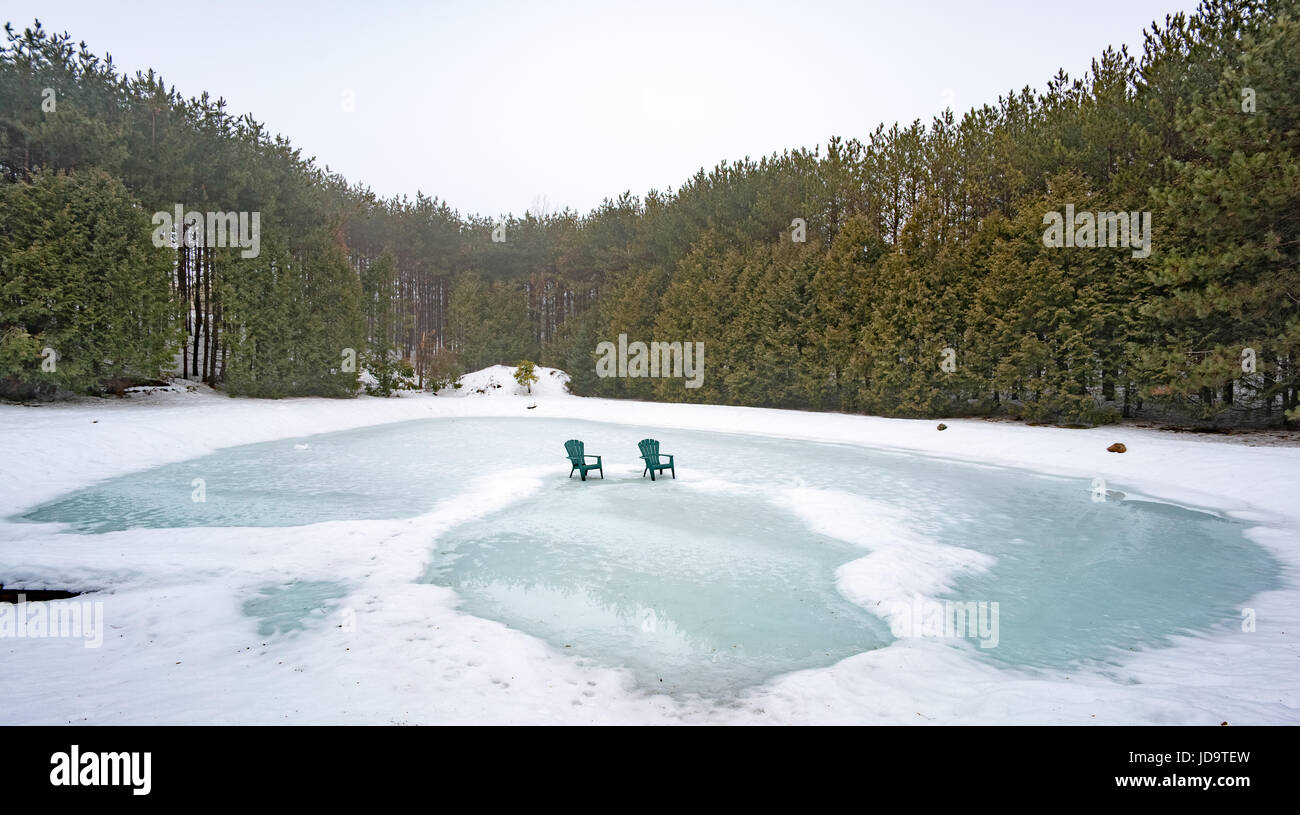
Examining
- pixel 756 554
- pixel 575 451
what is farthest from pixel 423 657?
pixel 575 451

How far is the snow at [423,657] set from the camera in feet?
11.2

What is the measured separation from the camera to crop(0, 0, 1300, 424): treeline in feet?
45.4

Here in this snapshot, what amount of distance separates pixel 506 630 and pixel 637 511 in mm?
4561

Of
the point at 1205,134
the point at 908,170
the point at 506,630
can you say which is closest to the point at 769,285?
the point at 908,170

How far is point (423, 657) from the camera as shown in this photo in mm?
4230

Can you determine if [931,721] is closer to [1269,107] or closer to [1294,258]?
[1294,258]

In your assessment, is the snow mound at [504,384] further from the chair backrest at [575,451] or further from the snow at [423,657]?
the snow at [423,657]

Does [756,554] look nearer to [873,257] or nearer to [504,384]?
[873,257]

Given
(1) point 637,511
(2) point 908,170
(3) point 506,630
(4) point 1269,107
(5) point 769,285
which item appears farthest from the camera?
(5) point 769,285

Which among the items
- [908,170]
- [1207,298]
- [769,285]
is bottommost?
[1207,298]

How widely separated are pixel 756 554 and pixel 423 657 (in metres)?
4.15

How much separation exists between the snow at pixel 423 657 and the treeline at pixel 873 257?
6907mm

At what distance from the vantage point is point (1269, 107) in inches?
505

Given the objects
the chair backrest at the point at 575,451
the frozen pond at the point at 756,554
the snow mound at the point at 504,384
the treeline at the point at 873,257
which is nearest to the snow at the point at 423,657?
the frozen pond at the point at 756,554
